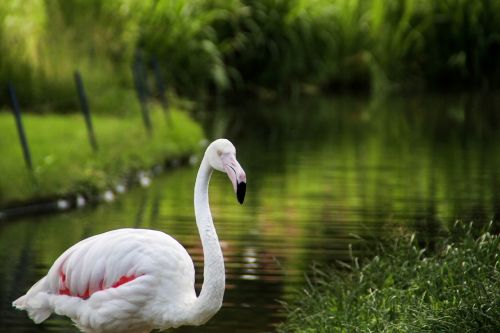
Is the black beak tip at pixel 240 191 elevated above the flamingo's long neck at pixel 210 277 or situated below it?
above

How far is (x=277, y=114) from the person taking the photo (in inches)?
1294

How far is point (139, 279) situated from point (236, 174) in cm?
88

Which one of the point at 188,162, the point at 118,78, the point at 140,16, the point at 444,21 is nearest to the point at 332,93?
the point at 444,21

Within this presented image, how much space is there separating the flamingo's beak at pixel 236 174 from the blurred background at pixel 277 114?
197 cm

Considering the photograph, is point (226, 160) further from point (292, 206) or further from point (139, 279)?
point (292, 206)

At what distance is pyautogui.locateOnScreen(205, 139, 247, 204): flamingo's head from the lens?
24.8ft

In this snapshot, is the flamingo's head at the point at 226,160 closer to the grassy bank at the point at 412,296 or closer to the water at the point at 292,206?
the grassy bank at the point at 412,296

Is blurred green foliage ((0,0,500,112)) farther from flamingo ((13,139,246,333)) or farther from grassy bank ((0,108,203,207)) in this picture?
flamingo ((13,139,246,333))

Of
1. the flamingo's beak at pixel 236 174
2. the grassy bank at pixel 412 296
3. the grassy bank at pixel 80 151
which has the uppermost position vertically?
the flamingo's beak at pixel 236 174

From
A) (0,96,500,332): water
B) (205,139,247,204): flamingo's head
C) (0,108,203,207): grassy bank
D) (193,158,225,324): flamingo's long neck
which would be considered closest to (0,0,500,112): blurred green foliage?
(0,96,500,332): water

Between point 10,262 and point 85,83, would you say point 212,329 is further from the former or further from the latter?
point 85,83

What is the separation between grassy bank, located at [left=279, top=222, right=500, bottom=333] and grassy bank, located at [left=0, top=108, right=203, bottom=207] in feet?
20.7

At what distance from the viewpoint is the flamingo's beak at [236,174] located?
736 centimetres

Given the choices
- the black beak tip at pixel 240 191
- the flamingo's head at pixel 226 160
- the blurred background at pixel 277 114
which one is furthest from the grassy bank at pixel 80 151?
the black beak tip at pixel 240 191
